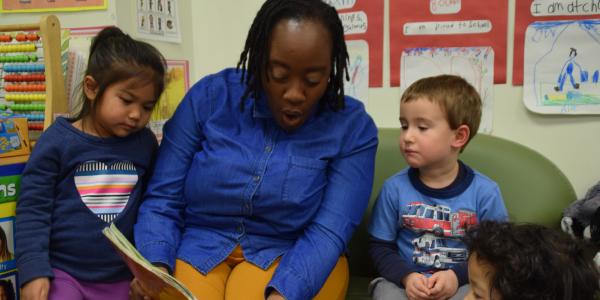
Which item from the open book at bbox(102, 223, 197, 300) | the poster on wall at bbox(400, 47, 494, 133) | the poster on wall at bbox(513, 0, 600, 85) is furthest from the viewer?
the poster on wall at bbox(400, 47, 494, 133)

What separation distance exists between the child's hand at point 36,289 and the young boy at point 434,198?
30.9 inches

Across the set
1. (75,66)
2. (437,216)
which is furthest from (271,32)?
(75,66)

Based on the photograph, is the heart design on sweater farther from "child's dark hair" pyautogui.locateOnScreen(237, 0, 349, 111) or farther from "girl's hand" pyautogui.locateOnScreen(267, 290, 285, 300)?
"girl's hand" pyautogui.locateOnScreen(267, 290, 285, 300)

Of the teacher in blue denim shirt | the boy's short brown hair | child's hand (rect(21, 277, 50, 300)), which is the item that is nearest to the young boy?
the boy's short brown hair

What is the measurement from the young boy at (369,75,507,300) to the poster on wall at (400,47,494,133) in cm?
45

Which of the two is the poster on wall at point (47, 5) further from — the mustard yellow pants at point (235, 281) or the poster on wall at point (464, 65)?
the poster on wall at point (464, 65)

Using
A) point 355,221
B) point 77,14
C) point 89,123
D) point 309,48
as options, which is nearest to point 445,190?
point 355,221

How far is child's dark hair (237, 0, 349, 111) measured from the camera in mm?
1143

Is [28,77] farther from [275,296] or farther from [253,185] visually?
[275,296]

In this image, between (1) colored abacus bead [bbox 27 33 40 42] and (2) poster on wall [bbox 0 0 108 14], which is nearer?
(1) colored abacus bead [bbox 27 33 40 42]

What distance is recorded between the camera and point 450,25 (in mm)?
1778

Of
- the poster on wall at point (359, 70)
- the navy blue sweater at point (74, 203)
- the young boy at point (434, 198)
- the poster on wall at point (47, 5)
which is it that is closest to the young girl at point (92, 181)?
the navy blue sweater at point (74, 203)

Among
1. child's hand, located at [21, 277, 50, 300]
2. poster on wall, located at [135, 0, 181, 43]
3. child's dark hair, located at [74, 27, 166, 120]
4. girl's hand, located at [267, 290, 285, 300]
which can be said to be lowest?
child's hand, located at [21, 277, 50, 300]

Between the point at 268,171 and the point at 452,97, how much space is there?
516mm
